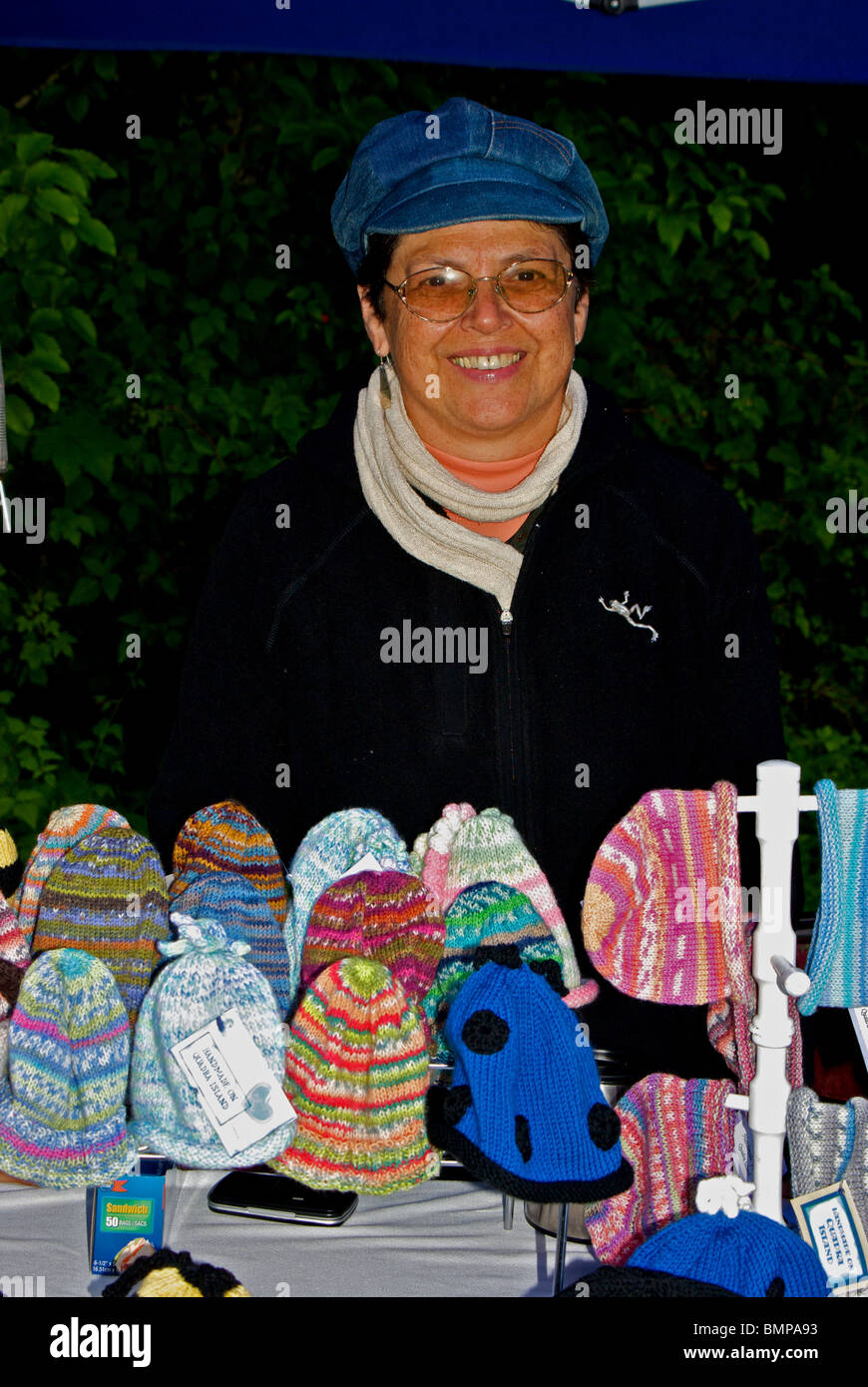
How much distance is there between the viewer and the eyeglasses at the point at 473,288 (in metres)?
1.66

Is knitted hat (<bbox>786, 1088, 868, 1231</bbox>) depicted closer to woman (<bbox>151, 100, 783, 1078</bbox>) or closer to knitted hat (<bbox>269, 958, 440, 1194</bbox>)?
woman (<bbox>151, 100, 783, 1078</bbox>)

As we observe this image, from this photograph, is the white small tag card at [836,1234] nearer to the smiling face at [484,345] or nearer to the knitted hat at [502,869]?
the knitted hat at [502,869]

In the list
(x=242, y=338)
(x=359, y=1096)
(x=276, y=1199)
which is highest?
(x=242, y=338)

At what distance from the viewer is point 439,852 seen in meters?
1.46

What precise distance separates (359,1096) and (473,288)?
3.42 feet

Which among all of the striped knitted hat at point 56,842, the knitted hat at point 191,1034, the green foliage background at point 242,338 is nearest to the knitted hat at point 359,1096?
the knitted hat at point 191,1034

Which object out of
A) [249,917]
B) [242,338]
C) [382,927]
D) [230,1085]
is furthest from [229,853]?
[242,338]

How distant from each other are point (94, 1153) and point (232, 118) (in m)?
3.16

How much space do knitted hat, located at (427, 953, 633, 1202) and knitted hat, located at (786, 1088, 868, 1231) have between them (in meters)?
0.26

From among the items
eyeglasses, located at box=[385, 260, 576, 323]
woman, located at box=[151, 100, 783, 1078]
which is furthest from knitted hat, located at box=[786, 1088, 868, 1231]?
eyeglasses, located at box=[385, 260, 576, 323]

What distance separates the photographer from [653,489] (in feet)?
6.18

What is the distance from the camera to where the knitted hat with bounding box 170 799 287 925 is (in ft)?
4.75

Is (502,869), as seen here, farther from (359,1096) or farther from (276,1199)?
Result: (276,1199)
